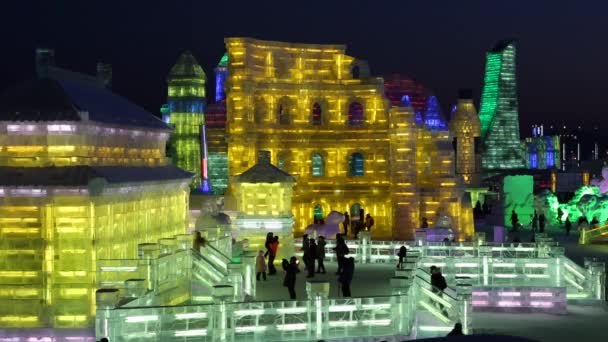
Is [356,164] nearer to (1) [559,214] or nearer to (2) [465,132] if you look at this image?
(1) [559,214]

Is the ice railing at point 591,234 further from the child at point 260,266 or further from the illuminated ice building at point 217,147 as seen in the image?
the child at point 260,266

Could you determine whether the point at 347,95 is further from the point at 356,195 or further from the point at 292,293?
the point at 292,293

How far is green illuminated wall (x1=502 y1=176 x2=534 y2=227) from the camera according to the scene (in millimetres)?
58500

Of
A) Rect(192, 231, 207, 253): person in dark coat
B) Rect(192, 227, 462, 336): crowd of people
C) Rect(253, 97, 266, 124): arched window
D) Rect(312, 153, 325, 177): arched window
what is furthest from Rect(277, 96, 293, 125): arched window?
Rect(192, 231, 207, 253): person in dark coat

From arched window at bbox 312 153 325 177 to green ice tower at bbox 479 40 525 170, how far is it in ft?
259

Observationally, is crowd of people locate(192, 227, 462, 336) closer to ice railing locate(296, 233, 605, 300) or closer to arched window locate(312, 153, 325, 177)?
ice railing locate(296, 233, 605, 300)

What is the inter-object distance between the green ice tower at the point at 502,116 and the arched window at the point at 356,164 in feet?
257

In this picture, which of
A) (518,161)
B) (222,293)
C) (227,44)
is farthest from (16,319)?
(518,161)

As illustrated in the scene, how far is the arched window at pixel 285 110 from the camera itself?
4497cm

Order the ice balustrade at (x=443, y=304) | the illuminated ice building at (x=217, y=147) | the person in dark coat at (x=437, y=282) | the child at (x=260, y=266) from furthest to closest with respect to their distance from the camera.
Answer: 1. the illuminated ice building at (x=217, y=147)
2. the child at (x=260, y=266)
3. the person in dark coat at (x=437, y=282)
4. the ice balustrade at (x=443, y=304)

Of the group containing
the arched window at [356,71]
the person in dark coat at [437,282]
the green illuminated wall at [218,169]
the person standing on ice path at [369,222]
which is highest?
the arched window at [356,71]

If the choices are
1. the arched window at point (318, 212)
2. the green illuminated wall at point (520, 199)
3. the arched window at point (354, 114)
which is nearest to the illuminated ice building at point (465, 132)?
the green illuminated wall at point (520, 199)

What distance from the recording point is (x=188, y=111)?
4681cm

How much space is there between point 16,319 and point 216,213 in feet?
25.7
